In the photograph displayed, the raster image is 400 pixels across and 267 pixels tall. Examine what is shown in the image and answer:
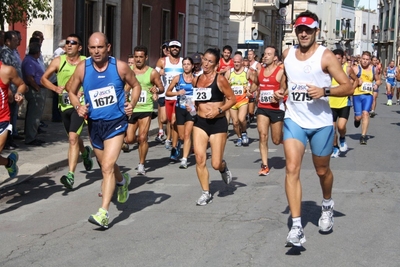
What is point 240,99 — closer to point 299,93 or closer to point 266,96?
point 266,96

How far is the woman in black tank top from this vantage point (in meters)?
9.06

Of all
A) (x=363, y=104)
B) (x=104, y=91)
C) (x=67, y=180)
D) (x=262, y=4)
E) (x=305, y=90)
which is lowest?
(x=67, y=180)

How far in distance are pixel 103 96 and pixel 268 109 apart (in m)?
4.22

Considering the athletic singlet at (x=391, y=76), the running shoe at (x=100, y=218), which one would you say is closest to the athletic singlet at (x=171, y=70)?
the running shoe at (x=100, y=218)

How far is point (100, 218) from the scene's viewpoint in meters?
7.41

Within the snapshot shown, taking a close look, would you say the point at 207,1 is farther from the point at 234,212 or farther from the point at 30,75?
the point at 234,212

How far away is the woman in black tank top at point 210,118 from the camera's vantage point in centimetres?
906

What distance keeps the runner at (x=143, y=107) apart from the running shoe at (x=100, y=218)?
3877 millimetres

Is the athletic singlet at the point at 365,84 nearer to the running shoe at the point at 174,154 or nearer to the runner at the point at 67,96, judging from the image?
the running shoe at the point at 174,154

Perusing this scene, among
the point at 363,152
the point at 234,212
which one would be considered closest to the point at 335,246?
the point at 234,212

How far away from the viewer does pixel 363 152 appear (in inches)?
567

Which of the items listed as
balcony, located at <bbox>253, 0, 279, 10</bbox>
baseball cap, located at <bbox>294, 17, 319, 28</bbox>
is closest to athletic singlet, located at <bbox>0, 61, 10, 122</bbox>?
baseball cap, located at <bbox>294, 17, 319, 28</bbox>

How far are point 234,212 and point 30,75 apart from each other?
270 inches

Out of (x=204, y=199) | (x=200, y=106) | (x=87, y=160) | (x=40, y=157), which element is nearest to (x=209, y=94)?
(x=200, y=106)
